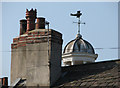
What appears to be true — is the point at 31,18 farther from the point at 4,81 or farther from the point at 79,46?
the point at 79,46

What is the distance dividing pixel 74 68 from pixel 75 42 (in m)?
3.53

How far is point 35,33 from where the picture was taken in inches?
762

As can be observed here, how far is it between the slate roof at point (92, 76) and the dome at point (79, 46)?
8.92ft

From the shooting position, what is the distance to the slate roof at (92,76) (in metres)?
17.1

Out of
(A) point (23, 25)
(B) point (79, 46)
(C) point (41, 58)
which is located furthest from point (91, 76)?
(A) point (23, 25)

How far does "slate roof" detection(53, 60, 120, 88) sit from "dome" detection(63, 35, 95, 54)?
272cm

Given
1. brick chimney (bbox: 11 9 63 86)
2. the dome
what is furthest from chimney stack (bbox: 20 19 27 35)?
the dome

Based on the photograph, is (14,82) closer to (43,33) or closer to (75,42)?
(43,33)

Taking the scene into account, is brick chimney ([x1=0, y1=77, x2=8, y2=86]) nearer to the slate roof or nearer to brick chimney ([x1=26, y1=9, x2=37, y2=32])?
the slate roof

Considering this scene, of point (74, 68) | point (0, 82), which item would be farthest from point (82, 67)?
point (0, 82)

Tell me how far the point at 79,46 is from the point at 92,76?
5.24 m

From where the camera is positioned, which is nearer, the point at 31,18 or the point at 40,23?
the point at 40,23

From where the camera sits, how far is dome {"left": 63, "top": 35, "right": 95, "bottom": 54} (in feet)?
75.8

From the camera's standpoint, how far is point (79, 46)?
76.1ft
